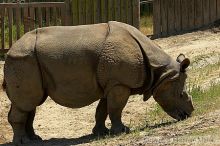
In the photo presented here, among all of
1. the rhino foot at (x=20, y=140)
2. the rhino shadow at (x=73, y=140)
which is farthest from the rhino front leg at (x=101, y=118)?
the rhino foot at (x=20, y=140)

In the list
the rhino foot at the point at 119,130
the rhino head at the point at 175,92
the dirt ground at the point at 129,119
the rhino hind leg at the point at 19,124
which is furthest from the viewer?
the rhino hind leg at the point at 19,124

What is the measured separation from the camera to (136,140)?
924 cm

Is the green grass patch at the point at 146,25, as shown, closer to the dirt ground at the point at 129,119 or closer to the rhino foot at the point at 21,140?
the dirt ground at the point at 129,119

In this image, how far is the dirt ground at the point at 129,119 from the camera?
940cm

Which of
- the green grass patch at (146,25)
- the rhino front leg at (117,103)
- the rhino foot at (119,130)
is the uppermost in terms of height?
the rhino front leg at (117,103)

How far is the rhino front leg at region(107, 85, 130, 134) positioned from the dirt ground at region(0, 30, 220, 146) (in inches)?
17.3

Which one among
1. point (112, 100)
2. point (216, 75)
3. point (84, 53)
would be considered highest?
point (84, 53)

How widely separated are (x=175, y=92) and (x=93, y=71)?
134 cm

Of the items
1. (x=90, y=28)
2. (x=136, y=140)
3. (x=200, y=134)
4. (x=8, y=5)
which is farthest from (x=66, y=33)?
(x=8, y=5)

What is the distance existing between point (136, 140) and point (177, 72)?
69.9 inches

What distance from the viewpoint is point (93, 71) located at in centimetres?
1028

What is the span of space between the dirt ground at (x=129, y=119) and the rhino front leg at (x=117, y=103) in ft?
1.44

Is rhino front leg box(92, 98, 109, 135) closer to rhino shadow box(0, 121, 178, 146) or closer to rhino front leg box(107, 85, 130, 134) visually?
rhino shadow box(0, 121, 178, 146)

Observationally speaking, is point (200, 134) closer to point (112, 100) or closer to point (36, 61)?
point (112, 100)
